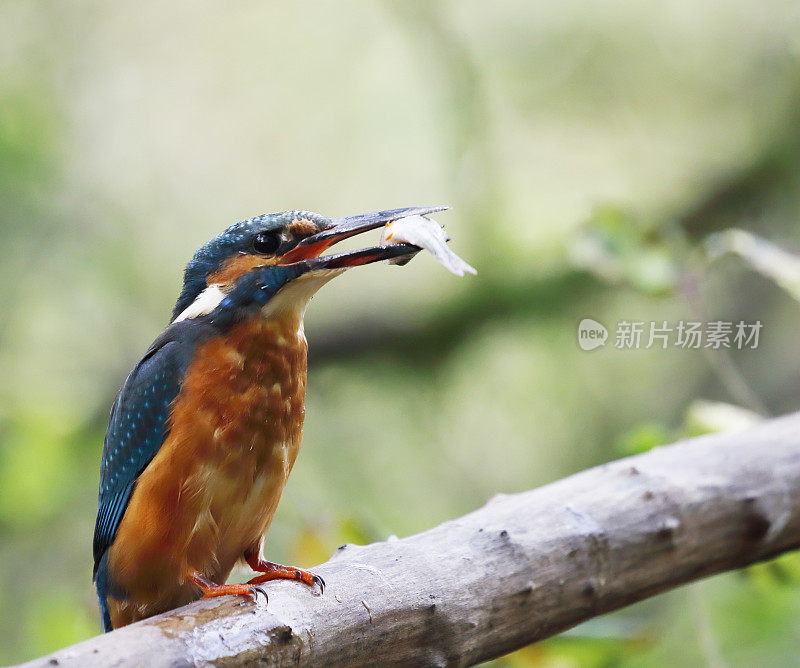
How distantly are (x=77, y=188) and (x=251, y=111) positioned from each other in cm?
93

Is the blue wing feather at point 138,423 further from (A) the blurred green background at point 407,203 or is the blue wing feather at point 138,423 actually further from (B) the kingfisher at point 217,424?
(A) the blurred green background at point 407,203

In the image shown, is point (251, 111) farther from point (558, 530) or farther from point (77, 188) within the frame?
point (558, 530)

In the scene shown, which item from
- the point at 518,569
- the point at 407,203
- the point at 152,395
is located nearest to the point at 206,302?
the point at 152,395

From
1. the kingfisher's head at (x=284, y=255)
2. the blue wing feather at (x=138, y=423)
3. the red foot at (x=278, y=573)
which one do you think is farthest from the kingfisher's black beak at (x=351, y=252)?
the red foot at (x=278, y=573)

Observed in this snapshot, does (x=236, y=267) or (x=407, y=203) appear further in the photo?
(x=407, y=203)

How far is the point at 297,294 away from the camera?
1.77m

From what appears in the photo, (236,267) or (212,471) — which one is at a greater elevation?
(236,267)

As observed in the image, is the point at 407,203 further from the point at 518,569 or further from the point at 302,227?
the point at 518,569

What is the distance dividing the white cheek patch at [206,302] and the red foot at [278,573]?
518 millimetres

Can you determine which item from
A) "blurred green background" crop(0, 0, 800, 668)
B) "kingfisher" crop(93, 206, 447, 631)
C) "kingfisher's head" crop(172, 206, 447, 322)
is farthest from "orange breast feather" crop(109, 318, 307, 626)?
"blurred green background" crop(0, 0, 800, 668)

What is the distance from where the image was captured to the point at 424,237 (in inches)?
60.8

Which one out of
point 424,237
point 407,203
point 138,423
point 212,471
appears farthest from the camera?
point 407,203

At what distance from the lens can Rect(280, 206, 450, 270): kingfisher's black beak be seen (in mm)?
1571

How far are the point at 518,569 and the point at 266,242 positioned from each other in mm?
828
